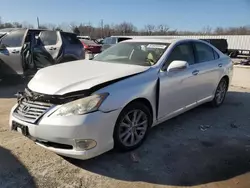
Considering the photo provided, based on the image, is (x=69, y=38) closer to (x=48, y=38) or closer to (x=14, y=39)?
(x=48, y=38)

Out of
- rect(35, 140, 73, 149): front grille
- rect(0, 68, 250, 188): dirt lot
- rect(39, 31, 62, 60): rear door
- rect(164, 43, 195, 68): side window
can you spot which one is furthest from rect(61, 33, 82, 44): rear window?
rect(35, 140, 73, 149): front grille

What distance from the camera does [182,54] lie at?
469cm

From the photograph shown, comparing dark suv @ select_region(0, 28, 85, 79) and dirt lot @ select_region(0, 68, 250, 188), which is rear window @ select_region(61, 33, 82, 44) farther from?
dirt lot @ select_region(0, 68, 250, 188)

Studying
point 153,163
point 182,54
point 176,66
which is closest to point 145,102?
point 176,66

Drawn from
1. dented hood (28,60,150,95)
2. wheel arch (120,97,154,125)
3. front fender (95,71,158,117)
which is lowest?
wheel arch (120,97,154,125)

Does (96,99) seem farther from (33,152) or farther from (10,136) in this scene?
(10,136)

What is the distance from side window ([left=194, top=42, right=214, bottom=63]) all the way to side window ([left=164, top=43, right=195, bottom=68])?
0.71 ft

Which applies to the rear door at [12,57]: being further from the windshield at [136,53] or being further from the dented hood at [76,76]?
the dented hood at [76,76]

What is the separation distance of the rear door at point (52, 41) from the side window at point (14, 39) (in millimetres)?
653

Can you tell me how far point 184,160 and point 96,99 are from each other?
145 centimetres

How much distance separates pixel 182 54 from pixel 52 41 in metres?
5.12

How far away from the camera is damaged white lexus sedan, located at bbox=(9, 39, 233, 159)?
3.08m

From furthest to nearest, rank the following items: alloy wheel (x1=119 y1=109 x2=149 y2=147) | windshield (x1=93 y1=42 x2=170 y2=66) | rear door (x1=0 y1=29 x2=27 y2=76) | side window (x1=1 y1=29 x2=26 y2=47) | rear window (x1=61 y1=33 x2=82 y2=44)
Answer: rear window (x1=61 y1=33 x2=82 y2=44) < side window (x1=1 y1=29 x2=26 y2=47) < rear door (x1=0 y1=29 x2=27 y2=76) < windshield (x1=93 y1=42 x2=170 y2=66) < alloy wheel (x1=119 y1=109 x2=149 y2=147)

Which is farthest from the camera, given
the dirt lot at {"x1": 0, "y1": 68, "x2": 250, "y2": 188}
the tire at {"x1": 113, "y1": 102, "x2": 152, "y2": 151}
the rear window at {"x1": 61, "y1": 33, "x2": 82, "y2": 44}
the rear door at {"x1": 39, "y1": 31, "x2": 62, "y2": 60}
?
the rear window at {"x1": 61, "y1": 33, "x2": 82, "y2": 44}
